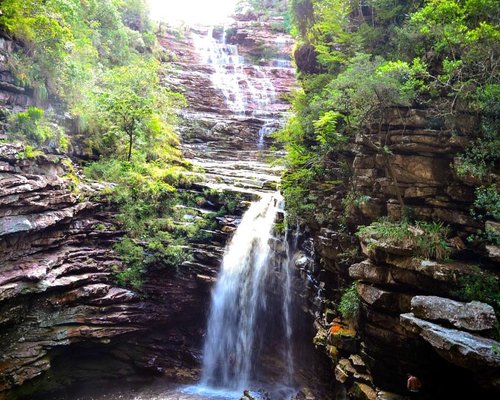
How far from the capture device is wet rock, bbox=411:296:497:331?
5.74 m

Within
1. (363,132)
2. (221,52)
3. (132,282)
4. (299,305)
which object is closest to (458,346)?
(363,132)

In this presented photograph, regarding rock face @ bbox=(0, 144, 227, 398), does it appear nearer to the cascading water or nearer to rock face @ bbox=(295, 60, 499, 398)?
rock face @ bbox=(295, 60, 499, 398)

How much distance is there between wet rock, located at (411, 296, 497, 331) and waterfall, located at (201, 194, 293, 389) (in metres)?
5.57

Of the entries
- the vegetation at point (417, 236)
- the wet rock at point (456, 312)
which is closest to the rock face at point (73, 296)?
the vegetation at point (417, 236)

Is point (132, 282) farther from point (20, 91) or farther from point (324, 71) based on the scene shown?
point (324, 71)

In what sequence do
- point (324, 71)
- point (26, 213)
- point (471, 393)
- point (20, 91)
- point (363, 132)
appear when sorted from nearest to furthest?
point (471, 393) → point (363, 132) → point (26, 213) → point (20, 91) → point (324, 71)

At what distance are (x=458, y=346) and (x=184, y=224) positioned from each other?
981 centimetres

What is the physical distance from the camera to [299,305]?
11.4m

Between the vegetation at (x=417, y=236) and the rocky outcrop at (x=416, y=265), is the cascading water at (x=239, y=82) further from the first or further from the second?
the vegetation at (x=417, y=236)

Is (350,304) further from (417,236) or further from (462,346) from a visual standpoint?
(462,346)

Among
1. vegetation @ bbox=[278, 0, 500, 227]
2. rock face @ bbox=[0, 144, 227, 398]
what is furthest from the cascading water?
rock face @ bbox=[0, 144, 227, 398]

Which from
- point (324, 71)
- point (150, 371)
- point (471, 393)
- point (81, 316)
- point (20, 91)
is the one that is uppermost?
point (324, 71)

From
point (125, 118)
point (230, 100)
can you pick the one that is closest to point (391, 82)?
point (125, 118)

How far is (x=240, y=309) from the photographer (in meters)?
12.2
